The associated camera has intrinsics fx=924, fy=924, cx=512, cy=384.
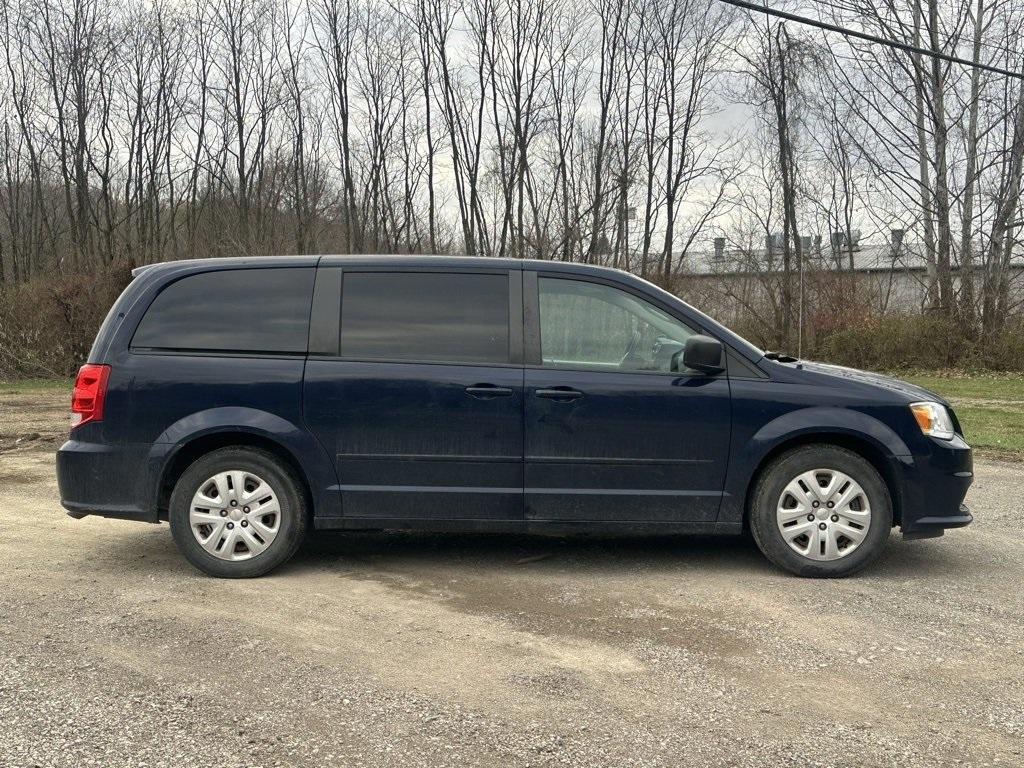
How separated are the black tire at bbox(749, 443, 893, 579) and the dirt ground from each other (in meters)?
0.14

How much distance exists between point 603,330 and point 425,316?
3.45ft

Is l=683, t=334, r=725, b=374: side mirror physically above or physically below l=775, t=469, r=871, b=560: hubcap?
above

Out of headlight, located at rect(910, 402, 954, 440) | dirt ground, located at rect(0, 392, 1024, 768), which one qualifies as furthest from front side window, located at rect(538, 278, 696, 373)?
headlight, located at rect(910, 402, 954, 440)

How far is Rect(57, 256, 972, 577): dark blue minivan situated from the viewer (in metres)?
5.30

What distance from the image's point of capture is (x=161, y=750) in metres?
3.12

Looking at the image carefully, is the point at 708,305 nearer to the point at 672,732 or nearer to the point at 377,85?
the point at 377,85

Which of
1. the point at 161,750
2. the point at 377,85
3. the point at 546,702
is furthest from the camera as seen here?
the point at 377,85

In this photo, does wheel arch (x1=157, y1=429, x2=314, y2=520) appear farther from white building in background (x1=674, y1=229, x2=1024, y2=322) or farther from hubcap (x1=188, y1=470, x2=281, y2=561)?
white building in background (x1=674, y1=229, x2=1024, y2=322)

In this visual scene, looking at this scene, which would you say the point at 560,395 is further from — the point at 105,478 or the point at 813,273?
the point at 813,273

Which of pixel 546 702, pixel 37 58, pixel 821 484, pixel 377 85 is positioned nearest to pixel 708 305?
pixel 377 85

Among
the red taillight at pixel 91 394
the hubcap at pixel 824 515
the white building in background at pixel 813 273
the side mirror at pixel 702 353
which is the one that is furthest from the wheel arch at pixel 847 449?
the white building in background at pixel 813 273

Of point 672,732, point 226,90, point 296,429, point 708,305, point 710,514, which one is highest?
point 226,90

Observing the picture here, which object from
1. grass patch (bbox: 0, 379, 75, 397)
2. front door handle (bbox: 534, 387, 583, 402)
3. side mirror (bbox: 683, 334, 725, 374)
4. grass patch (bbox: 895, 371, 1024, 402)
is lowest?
grass patch (bbox: 895, 371, 1024, 402)

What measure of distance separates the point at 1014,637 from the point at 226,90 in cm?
3539
